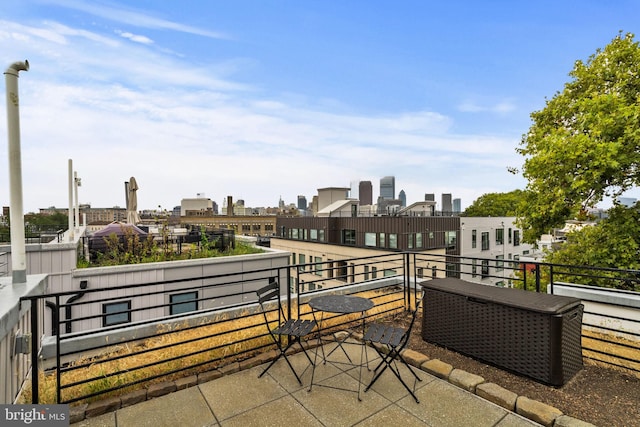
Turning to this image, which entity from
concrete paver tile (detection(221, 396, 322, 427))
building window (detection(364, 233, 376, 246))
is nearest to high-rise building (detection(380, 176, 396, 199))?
building window (detection(364, 233, 376, 246))

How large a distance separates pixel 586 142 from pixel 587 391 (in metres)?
7.23

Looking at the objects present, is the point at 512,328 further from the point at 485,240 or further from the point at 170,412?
the point at 485,240

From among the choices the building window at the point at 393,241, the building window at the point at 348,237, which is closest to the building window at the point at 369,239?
the building window at the point at 348,237

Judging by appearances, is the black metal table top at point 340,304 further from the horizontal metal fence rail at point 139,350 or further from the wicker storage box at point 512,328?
the wicker storage box at point 512,328

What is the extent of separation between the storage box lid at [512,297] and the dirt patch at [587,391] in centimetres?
85

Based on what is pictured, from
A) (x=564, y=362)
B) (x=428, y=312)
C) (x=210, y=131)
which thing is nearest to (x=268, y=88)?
(x=210, y=131)

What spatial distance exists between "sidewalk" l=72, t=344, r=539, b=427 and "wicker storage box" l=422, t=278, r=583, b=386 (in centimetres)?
76

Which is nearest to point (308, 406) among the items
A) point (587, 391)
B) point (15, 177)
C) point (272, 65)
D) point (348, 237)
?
point (587, 391)

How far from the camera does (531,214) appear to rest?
9961 mm

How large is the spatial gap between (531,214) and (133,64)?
14327 millimetres

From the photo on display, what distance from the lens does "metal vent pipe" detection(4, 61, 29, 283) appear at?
3.17 meters

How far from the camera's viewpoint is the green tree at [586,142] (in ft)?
24.9

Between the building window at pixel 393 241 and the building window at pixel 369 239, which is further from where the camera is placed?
the building window at pixel 369 239

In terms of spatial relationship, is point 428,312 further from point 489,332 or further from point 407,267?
point 407,267
